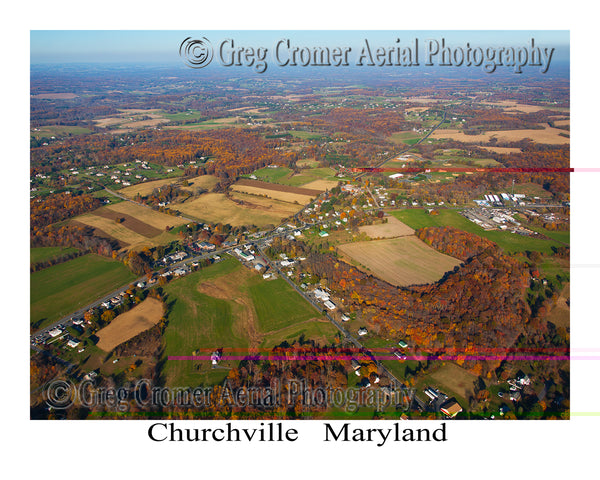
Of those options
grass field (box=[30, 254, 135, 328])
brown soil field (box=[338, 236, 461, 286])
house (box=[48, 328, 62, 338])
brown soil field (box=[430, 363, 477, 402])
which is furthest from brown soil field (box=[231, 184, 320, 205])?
brown soil field (box=[430, 363, 477, 402])

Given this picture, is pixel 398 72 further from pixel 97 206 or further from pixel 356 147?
pixel 97 206

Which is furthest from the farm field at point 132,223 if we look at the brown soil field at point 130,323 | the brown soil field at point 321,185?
the brown soil field at point 321,185

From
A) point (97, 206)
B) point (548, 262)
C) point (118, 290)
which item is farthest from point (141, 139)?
point (548, 262)

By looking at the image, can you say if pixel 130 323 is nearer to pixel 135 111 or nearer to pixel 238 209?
pixel 238 209

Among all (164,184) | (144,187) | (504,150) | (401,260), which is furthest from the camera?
(504,150)

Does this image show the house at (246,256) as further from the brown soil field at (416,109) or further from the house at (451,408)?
the brown soil field at (416,109)

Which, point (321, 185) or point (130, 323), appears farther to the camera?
point (321, 185)

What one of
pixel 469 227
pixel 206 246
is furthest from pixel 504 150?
pixel 206 246
